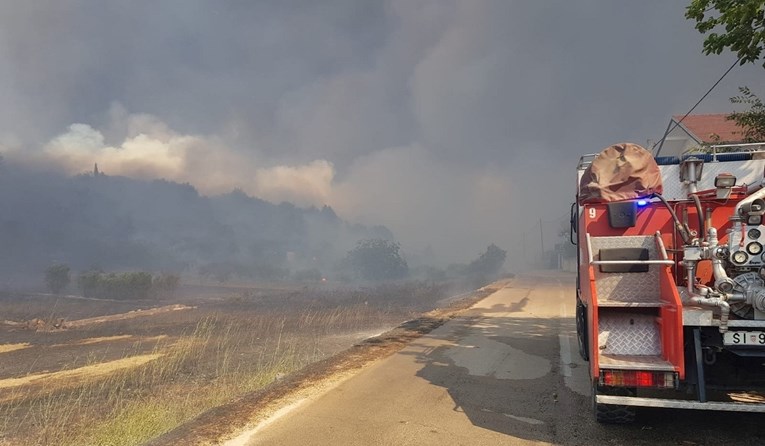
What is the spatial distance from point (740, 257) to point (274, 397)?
555 centimetres

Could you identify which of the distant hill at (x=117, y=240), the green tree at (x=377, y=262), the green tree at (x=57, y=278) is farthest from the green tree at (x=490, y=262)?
the green tree at (x=57, y=278)

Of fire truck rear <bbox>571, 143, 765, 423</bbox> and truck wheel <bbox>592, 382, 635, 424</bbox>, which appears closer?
fire truck rear <bbox>571, 143, 765, 423</bbox>

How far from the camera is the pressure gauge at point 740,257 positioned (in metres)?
4.34

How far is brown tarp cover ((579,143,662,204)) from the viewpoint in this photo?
18.2ft

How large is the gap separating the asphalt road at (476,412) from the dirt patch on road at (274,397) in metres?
0.23

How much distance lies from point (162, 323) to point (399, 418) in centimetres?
2154

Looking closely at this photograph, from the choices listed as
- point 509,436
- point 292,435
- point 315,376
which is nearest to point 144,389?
point 315,376

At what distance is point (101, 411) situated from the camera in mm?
8375

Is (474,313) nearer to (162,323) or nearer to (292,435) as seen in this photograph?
(292,435)

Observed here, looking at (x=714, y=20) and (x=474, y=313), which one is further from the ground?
(x=714, y=20)

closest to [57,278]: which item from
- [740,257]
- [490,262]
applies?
[740,257]

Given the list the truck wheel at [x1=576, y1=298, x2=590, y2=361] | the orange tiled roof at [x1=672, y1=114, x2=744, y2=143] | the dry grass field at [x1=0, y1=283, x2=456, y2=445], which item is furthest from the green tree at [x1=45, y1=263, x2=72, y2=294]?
the orange tiled roof at [x1=672, y1=114, x2=744, y2=143]

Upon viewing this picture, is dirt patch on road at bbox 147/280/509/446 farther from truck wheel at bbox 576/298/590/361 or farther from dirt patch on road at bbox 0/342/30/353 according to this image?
dirt patch on road at bbox 0/342/30/353

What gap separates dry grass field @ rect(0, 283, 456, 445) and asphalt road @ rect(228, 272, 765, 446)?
2.25 metres
